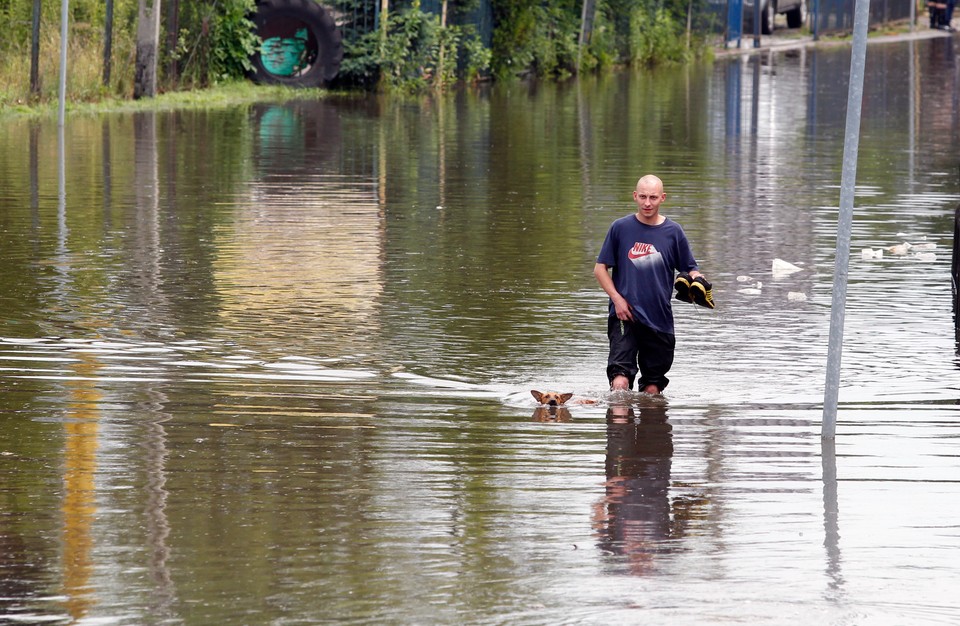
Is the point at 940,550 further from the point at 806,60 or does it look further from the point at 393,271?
the point at 806,60

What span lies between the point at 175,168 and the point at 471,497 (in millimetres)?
14150

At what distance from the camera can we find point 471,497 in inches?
278

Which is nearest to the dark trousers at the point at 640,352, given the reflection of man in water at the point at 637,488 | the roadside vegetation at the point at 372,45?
the reflection of man in water at the point at 637,488

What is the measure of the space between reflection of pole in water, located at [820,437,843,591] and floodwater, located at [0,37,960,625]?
0.7 inches

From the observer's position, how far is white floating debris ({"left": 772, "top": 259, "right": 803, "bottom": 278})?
13648mm

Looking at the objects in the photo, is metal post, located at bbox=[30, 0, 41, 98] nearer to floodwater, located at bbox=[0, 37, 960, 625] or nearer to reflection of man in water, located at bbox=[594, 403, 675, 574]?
floodwater, located at bbox=[0, 37, 960, 625]

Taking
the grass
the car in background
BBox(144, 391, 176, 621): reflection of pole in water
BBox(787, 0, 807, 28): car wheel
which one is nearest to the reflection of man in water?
BBox(144, 391, 176, 621): reflection of pole in water

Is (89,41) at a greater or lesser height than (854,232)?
greater

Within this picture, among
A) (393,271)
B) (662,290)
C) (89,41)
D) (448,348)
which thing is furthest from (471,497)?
(89,41)

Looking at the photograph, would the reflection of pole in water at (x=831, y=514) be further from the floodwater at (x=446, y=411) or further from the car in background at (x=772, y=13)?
the car in background at (x=772, y=13)

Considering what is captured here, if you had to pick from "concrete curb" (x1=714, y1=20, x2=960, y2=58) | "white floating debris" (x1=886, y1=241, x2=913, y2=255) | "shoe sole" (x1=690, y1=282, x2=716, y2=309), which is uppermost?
"concrete curb" (x1=714, y1=20, x2=960, y2=58)

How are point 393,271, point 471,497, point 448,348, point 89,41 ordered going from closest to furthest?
point 471,497, point 448,348, point 393,271, point 89,41

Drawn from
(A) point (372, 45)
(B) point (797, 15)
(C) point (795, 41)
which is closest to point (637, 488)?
(A) point (372, 45)

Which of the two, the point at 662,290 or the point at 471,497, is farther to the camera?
the point at 662,290
